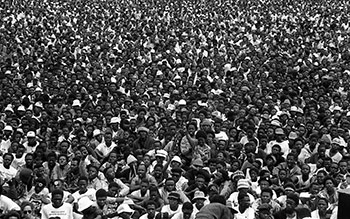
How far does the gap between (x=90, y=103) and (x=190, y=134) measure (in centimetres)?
326

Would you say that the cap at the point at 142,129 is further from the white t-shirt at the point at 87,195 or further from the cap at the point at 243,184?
the cap at the point at 243,184

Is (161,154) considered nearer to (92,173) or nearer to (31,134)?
(92,173)

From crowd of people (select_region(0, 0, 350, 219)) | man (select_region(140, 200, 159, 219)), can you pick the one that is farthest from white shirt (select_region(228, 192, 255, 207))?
man (select_region(140, 200, 159, 219))

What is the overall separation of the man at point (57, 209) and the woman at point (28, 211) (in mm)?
210

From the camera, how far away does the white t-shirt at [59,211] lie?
9266mm

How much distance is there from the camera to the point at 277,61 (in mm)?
20203

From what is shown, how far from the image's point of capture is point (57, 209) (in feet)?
30.7

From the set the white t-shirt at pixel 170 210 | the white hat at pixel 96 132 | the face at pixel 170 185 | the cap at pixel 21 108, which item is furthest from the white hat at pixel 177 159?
the cap at pixel 21 108

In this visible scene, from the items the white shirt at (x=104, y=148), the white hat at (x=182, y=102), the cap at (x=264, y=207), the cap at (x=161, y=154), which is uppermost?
the white hat at (x=182, y=102)

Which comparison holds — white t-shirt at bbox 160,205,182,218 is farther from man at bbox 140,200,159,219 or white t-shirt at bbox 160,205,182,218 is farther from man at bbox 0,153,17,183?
man at bbox 0,153,17,183

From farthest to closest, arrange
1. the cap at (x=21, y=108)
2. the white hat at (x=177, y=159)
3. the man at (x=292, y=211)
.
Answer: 1. the cap at (x=21, y=108)
2. the white hat at (x=177, y=159)
3. the man at (x=292, y=211)

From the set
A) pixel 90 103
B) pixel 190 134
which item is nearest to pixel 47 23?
pixel 90 103

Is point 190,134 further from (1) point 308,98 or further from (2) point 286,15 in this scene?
(2) point 286,15

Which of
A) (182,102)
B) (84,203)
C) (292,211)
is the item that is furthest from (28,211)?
(182,102)
